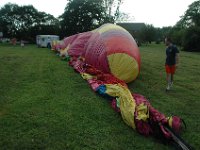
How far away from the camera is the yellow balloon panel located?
1062cm

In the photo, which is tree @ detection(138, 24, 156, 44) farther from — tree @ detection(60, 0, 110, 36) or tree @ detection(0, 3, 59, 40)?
tree @ detection(0, 3, 59, 40)

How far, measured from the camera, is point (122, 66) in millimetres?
10664

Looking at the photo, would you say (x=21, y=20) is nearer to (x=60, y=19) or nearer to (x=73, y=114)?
(x=60, y=19)

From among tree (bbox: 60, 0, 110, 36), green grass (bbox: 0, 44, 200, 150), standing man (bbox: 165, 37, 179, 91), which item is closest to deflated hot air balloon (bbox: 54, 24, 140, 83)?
green grass (bbox: 0, 44, 200, 150)

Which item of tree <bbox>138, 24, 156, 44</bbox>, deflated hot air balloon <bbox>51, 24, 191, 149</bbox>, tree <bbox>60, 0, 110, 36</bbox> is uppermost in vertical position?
tree <bbox>60, 0, 110, 36</bbox>

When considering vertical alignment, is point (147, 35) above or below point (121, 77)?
above

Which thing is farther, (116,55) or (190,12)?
(190,12)

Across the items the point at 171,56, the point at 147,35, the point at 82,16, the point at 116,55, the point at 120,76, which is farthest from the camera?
the point at 147,35

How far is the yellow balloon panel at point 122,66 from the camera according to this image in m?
10.6

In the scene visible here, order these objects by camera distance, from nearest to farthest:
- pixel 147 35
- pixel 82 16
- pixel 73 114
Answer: pixel 73 114 < pixel 82 16 < pixel 147 35

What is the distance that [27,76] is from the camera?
40.0ft

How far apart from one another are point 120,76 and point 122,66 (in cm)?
35

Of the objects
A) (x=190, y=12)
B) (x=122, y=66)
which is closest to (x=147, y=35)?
(x=190, y=12)

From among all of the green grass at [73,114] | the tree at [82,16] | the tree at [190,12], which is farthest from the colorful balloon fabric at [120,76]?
the tree at [190,12]
